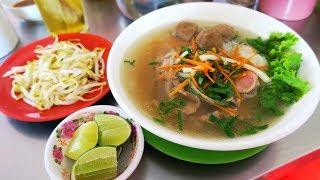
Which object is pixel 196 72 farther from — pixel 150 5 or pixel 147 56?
pixel 150 5

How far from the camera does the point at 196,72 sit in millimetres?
905

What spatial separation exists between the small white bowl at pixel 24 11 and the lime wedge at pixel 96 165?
747mm

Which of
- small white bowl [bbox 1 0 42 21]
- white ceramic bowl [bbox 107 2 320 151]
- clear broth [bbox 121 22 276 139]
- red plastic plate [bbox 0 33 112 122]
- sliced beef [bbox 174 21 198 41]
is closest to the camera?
white ceramic bowl [bbox 107 2 320 151]

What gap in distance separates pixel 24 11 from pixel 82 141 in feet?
2.33

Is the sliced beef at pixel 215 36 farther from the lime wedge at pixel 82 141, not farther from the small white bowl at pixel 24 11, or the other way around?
the small white bowl at pixel 24 11

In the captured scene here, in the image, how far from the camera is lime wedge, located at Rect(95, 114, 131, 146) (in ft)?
2.72

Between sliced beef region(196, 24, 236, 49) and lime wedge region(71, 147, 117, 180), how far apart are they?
45 centimetres

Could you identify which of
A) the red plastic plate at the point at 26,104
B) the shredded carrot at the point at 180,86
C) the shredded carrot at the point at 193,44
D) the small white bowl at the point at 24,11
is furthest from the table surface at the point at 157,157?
the small white bowl at the point at 24,11

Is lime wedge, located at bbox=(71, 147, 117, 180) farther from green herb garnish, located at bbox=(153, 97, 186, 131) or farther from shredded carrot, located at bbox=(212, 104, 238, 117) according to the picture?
shredded carrot, located at bbox=(212, 104, 238, 117)

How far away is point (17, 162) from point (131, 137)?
1.12 ft

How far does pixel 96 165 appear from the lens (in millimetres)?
766

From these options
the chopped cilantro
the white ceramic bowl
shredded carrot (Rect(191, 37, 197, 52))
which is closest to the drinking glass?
the white ceramic bowl

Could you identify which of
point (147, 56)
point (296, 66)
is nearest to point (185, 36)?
point (147, 56)

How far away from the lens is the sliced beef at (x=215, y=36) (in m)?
1.02
